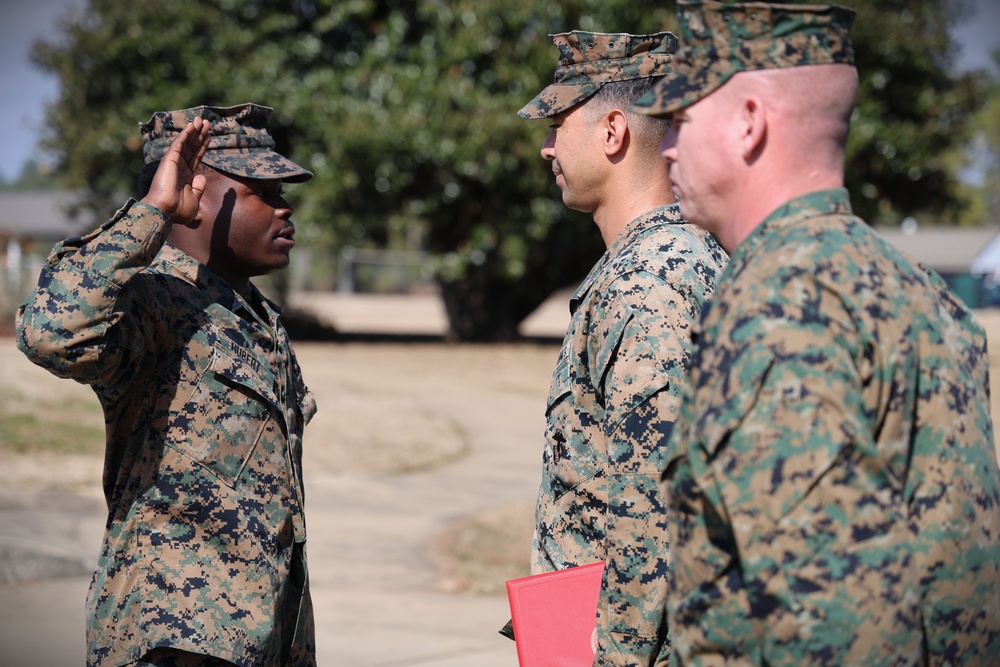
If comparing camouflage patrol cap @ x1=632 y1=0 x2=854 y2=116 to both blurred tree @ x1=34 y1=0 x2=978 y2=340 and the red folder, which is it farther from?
blurred tree @ x1=34 y1=0 x2=978 y2=340

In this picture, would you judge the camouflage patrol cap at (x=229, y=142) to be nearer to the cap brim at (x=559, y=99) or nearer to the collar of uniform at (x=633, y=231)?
the cap brim at (x=559, y=99)

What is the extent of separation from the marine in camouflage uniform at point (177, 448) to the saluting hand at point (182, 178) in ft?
0.10

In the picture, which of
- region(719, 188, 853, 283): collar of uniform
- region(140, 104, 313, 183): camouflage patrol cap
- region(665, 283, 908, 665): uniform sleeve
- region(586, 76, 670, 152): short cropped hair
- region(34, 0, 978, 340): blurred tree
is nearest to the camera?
region(665, 283, 908, 665): uniform sleeve

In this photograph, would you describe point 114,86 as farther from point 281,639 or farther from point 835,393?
point 835,393

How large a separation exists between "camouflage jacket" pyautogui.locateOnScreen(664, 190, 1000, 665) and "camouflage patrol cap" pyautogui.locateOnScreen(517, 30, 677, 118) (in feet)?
3.85

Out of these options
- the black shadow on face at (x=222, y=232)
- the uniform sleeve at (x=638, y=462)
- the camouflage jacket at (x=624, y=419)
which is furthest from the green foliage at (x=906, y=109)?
the uniform sleeve at (x=638, y=462)

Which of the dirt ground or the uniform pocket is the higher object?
the uniform pocket

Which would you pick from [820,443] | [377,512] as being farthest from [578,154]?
[377,512]

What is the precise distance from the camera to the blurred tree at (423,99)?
17.8m

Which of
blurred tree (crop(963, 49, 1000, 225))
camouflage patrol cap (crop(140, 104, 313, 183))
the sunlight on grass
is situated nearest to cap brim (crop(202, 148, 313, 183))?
camouflage patrol cap (crop(140, 104, 313, 183))

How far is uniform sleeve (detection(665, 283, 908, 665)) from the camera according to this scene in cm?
160

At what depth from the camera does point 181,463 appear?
2.87 m

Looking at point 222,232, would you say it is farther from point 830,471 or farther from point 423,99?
point 423,99

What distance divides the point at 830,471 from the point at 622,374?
32.3 inches
